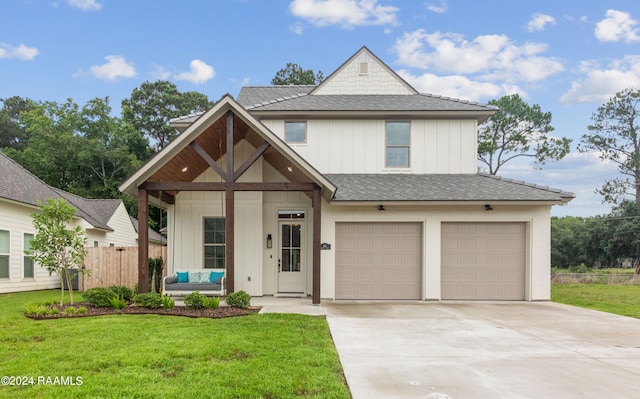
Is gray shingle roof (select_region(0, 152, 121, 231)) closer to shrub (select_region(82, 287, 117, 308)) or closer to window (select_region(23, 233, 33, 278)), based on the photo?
window (select_region(23, 233, 33, 278))

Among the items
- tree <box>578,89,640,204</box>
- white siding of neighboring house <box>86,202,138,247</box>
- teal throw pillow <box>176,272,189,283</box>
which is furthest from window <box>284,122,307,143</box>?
tree <box>578,89,640,204</box>

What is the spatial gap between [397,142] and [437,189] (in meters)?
2.14

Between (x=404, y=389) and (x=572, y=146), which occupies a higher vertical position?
(x=572, y=146)

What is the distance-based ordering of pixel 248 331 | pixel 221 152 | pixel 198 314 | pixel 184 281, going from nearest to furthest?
pixel 248 331
pixel 198 314
pixel 184 281
pixel 221 152

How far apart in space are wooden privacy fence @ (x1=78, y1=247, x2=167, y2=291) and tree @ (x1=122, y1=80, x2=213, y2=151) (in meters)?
26.5

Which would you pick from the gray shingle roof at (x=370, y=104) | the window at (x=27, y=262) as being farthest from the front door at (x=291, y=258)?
the window at (x=27, y=262)

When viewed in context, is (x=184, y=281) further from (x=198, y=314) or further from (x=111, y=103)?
(x=111, y=103)

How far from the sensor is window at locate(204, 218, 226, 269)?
11.5m

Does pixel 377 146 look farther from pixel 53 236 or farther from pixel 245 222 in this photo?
pixel 53 236

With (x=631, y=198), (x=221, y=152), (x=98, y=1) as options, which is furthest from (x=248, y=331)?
(x=631, y=198)

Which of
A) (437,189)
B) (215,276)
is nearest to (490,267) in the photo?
(437,189)

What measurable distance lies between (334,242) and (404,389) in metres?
6.76

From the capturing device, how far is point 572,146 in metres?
32.2

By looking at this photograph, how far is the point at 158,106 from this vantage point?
39531 mm
